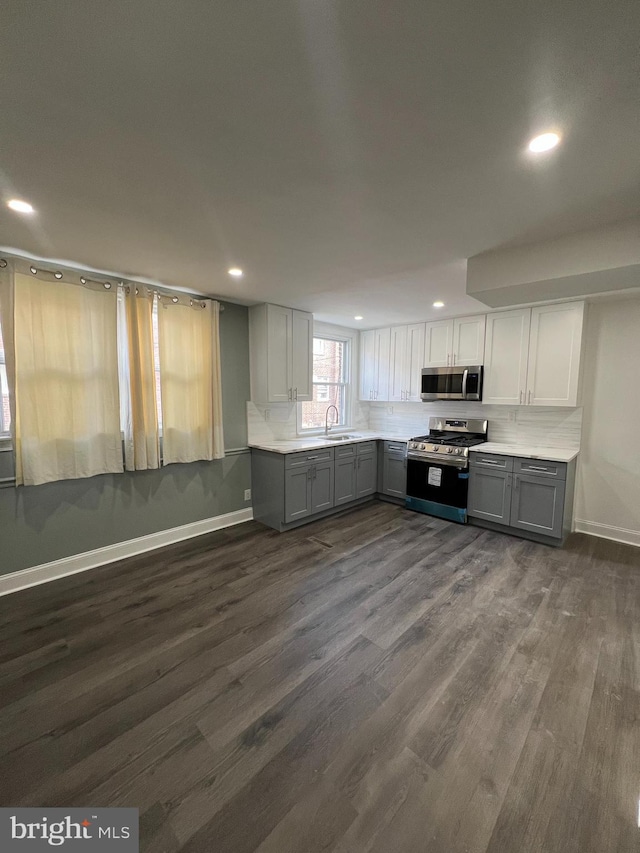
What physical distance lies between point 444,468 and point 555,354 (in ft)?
5.53

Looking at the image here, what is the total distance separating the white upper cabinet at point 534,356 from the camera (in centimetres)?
364

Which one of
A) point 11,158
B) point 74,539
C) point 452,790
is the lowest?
point 452,790

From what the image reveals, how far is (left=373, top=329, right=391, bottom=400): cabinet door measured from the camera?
5188 mm

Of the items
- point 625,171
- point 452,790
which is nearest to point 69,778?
point 452,790

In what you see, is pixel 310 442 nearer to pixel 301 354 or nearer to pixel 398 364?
pixel 301 354

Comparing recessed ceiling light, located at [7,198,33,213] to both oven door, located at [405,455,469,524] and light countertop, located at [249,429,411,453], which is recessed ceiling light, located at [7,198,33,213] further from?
oven door, located at [405,455,469,524]

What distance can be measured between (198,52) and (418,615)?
3.02m

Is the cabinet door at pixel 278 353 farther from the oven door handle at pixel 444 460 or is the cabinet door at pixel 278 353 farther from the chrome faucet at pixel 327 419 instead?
the oven door handle at pixel 444 460

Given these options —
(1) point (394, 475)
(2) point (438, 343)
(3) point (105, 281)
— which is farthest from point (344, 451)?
(3) point (105, 281)

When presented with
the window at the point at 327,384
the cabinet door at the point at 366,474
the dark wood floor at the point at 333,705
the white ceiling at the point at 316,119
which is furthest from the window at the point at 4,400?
the cabinet door at the point at 366,474

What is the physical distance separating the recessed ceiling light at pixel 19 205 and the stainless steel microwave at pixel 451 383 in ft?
13.5

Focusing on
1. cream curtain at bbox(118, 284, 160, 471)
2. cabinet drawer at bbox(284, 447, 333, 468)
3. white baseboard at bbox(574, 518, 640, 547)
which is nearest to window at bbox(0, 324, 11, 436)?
cream curtain at bbox(118, 284, 160, 471)

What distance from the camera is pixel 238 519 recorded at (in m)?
4.20

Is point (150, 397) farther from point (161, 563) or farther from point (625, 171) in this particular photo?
point (625, 171)
